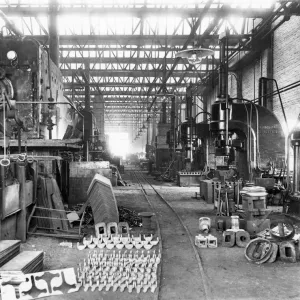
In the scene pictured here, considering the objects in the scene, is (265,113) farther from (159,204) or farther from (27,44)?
(27,44)

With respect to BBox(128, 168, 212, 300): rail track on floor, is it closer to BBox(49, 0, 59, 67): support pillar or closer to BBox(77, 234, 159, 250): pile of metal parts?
BBox(77, 234, 159, 250): pile of metal parts

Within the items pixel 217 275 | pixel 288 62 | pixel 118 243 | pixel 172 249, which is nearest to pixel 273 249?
pixel 217 275

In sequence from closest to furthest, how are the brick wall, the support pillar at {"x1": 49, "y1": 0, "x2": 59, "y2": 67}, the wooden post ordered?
the wooden post, the brick wall, the support pillar at {"x1": 49, "y1": 0, "x2": 59, "y2": 67}

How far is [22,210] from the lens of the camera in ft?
18.3

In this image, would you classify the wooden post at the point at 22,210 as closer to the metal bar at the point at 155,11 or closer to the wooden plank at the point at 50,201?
the wooden plank at the point at 50,201

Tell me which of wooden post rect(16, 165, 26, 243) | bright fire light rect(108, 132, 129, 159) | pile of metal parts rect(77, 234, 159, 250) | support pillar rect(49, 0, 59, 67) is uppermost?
support pillar rect(49, 0, 59, 67)

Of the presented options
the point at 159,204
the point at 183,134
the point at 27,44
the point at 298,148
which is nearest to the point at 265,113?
the point at 298,148

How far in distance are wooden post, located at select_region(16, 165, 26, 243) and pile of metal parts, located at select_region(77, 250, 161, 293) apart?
69.1 inches

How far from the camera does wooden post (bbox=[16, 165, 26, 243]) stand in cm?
553

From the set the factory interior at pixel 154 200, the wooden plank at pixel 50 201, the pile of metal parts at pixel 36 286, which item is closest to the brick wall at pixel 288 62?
the factory interior at pixel 154 200

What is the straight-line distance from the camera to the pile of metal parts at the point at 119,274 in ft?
12.1

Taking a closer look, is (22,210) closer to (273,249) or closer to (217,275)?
(217,275)

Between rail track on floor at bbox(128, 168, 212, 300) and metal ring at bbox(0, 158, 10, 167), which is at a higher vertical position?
metal ring at bbox(0, 158, 10, 167)

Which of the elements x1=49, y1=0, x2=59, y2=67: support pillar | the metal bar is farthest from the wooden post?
x1=49, y1=0, x2=59, y2=67: support pillar
